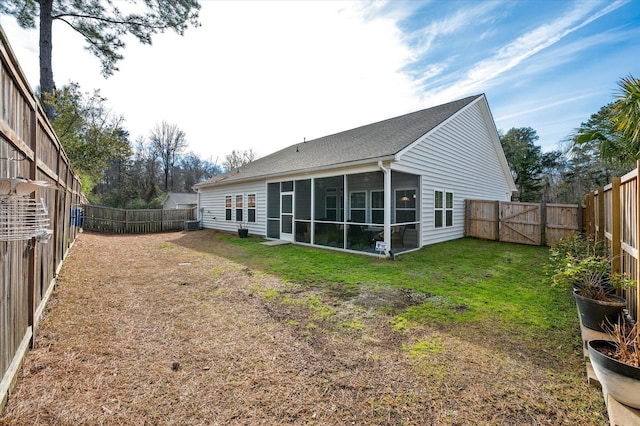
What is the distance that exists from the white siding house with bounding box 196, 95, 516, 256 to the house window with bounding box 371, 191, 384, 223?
0.04m

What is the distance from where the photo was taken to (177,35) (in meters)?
9.98

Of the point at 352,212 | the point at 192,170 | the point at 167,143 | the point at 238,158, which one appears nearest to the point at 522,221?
the point at 352,212

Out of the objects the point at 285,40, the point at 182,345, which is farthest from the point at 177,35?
the point at 182,345

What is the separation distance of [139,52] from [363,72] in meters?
8.57

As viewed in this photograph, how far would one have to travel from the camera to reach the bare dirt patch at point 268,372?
6.42 feet

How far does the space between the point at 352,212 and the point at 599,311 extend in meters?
9.84

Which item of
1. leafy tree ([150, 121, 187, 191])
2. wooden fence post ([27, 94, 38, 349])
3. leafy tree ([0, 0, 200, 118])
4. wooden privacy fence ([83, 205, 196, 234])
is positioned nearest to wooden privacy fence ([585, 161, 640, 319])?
wooden fence post ([27, 94, 38, 349])

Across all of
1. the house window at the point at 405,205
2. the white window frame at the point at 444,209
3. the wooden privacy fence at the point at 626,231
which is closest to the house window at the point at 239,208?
the house window at the point at 405,205

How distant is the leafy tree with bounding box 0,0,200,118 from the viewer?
9.45 meters

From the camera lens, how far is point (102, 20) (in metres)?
10.1

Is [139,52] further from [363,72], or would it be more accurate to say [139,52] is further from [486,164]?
[486,164]

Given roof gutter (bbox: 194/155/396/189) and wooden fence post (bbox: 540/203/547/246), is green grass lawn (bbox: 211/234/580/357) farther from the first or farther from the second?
roof gutter (bbox: 194/155/396/189)

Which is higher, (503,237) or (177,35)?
(177,35)

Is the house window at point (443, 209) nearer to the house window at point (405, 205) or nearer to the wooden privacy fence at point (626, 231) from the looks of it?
the house window at point (405, 205)
